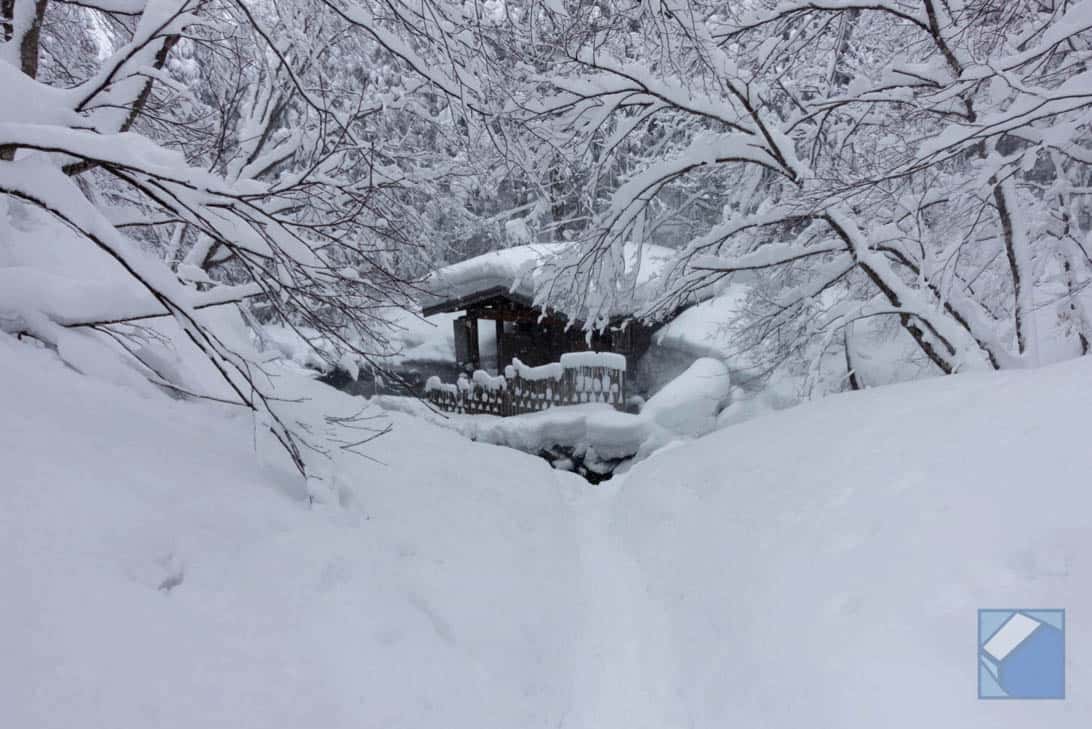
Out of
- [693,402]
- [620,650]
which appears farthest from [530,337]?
[620,650]

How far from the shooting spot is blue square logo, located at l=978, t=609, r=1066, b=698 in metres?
2.29

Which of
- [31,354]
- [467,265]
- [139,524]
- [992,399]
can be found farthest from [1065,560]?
[467,265]

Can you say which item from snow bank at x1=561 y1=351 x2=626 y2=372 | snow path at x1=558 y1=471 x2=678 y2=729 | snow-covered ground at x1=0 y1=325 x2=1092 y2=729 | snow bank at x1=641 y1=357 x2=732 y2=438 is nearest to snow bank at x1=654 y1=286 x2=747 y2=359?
snow bank at x1=641 y1=357 x2=732 y2=438

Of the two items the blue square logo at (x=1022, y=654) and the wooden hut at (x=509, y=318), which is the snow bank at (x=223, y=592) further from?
the wooden hut at (x=509, y=318)

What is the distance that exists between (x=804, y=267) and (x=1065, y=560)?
699cm

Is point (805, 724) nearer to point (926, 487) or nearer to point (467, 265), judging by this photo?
point (926, 487)

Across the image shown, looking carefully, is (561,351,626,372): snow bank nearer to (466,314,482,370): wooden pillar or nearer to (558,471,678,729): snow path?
(466,314,482,370): wooden pillar

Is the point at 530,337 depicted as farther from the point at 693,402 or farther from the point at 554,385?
the point at 693,402

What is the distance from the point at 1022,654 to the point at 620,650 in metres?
2.47

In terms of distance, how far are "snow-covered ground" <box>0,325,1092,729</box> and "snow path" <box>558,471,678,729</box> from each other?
0.02 metres

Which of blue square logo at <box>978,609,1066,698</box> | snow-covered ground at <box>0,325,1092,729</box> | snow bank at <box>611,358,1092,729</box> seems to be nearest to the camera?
snow-covered ground at <box>0,325,1092,729</box>

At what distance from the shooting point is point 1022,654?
2.33m

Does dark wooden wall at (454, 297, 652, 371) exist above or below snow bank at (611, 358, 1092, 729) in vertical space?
above

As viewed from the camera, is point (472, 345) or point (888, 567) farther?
point (472, 345)
